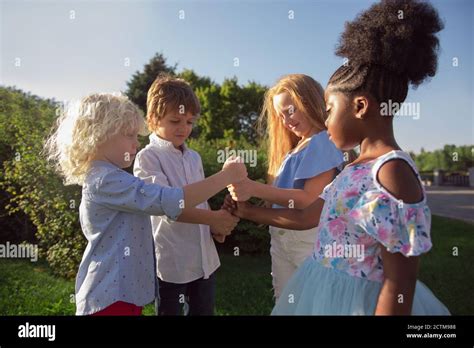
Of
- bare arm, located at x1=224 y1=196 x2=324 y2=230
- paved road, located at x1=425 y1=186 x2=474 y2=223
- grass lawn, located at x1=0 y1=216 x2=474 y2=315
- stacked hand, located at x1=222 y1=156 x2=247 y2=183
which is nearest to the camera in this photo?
bare arm, located at x1=224 y1=196 x2=324 y2=230

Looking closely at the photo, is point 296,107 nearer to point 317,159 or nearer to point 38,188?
point 317,159

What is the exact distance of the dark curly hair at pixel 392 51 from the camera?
5.49 feet

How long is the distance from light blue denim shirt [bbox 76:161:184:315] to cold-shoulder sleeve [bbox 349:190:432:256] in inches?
37.1

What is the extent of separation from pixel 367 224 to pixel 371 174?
0.18 meters

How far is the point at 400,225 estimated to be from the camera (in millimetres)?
1487

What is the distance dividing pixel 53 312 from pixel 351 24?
3.44 m

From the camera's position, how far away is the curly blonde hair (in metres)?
2.13

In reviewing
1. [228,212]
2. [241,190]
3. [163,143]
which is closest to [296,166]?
[241,190]

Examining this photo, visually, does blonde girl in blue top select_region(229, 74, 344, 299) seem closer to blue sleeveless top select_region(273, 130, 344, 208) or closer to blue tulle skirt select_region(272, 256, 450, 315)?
blue sleeveless top select_region(273, 130, 344, 208)

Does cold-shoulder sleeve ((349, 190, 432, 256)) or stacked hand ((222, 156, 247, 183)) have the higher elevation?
stacked hand ((222, 156, 247, 183))

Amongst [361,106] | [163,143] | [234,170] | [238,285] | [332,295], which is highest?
[361,106]

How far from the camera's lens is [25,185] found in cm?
494

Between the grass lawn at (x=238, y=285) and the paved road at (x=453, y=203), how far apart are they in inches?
72.7

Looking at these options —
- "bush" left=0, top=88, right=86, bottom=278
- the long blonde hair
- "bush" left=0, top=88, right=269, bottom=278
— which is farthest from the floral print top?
"bush" left=0, top=88, right=86, bottom=278
